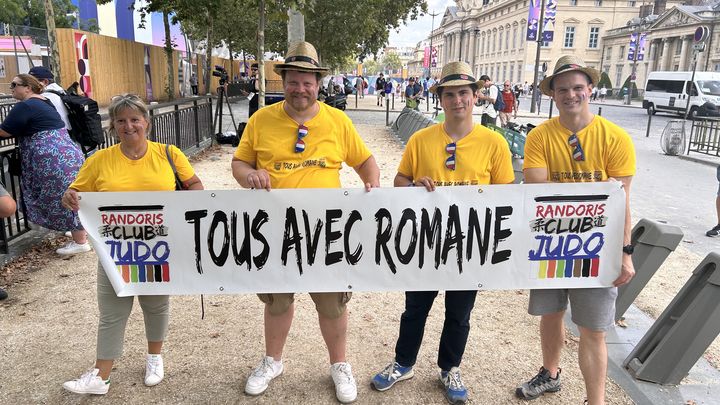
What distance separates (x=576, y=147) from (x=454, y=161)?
0.63 meters

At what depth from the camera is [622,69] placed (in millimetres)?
73812

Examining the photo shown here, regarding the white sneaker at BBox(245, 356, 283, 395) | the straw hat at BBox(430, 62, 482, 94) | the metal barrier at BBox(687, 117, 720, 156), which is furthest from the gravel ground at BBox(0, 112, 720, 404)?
the metal barrier at BBox(687, 117, 720, 156)

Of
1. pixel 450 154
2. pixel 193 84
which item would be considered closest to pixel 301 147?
pixel 450 154

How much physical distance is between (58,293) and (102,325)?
2098 millimetres

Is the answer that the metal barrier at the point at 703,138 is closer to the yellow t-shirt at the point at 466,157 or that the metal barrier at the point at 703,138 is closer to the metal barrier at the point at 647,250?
the metal barrier at the point at 647,250

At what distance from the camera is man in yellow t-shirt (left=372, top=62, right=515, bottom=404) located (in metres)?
2.82

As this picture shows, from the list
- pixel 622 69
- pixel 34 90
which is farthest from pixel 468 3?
pixel 34 90

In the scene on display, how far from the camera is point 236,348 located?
3729 millimetres

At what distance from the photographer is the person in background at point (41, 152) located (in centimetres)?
477

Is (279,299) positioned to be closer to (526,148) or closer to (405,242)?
(405,242)

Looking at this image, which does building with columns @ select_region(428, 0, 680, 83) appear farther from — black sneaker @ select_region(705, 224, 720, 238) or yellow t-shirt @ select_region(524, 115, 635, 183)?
yellow t-shirt @ select_region(524, 115, 635, 183)

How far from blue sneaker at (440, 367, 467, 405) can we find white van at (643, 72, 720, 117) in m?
28.2

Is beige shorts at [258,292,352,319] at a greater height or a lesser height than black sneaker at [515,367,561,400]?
greater

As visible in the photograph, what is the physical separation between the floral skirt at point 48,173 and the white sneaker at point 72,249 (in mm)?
421
